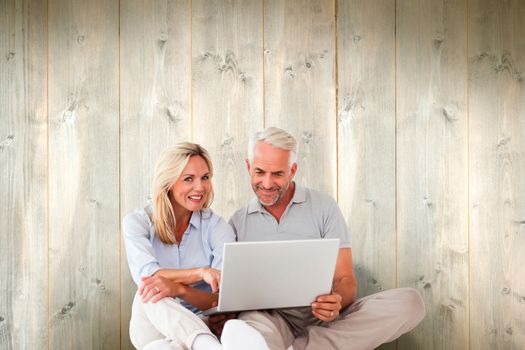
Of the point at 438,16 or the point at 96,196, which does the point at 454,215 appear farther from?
the point at 96,196

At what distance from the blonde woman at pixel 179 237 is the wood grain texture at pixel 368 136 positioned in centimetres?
81

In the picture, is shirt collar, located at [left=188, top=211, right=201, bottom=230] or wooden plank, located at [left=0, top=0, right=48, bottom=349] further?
wooden plank, located at [left=0, top=0, right=48, bottom=349]

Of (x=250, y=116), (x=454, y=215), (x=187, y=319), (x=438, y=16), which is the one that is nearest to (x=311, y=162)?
(x=250, y=116)

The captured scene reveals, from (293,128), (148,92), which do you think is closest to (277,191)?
(293,128)

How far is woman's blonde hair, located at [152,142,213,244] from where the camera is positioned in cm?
232

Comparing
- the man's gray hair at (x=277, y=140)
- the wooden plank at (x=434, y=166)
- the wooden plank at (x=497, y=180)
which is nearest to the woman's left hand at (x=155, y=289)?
the man's gray hair at (x=277, y=140)

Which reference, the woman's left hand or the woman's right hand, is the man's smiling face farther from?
the woman's left hand

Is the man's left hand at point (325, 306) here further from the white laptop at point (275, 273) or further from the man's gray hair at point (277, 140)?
the man's gray hair at point (277, 140)

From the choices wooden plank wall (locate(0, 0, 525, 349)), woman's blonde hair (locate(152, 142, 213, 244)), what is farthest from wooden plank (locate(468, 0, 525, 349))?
woman's blonde hair (locate(152, 142, 213, 244))

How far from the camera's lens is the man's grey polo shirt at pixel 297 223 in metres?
2.47

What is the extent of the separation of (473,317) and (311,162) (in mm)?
1097

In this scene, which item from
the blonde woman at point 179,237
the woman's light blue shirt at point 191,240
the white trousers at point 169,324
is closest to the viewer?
the white trousers at point 169,324

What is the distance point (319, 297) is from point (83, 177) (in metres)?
1.35

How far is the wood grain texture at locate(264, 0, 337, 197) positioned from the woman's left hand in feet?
3.43
